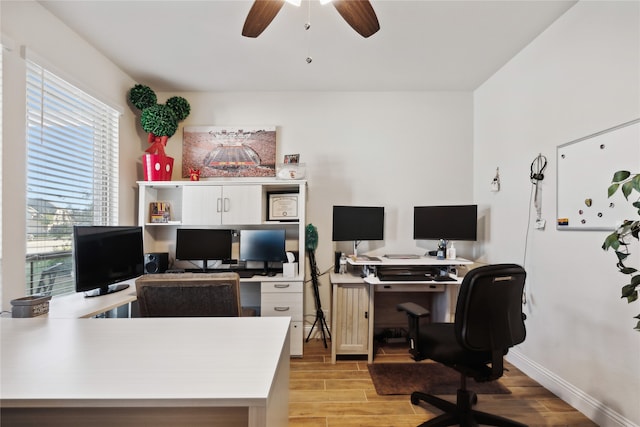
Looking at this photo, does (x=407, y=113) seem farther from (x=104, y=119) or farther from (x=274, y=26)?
(x=104, y=119)

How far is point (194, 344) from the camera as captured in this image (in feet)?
3.22

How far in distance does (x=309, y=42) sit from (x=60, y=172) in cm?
223

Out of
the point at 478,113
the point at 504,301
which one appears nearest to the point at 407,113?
the point at 478,113

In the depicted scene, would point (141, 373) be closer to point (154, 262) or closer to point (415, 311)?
point (415, 311)

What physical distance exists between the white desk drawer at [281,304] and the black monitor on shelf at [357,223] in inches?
28.0

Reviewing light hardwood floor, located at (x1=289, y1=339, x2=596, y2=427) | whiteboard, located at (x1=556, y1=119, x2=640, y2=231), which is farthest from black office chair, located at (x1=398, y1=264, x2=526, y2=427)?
whiteboard, located at (x1=556, y1=119, x2=640, y2=231)

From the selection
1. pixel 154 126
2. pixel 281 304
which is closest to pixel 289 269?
pixel 281 304

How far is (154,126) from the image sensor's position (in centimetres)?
282

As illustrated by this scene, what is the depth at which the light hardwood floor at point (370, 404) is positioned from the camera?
72.8 inches

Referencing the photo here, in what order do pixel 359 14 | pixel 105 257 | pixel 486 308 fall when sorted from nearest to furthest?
pixel 359 14, pixel 486 308, pixel 105 257

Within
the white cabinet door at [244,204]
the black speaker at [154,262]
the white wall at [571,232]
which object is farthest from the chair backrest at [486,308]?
the black speaker at [154,262]

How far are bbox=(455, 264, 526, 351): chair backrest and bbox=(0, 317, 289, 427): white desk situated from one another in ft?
3.42

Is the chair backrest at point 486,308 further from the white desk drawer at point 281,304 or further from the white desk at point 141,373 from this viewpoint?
the white desk drawer at point 281,304

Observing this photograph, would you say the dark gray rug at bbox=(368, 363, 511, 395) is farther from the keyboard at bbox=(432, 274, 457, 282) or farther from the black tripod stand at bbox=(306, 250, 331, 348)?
the keyboard at bbox=(432, 274, 457, 282)
